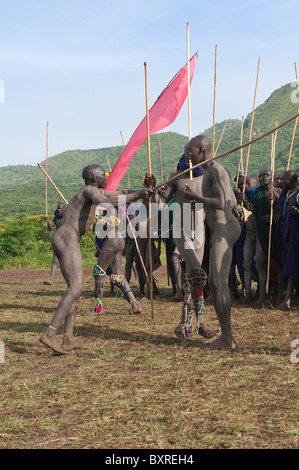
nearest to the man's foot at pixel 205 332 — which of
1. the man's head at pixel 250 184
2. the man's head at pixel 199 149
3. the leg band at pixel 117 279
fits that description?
the man's head at pixel 199 149

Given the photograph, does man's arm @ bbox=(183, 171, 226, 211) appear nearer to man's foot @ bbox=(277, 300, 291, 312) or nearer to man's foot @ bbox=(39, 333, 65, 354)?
man's foot @ bbox=(39, 333, 65, 354)

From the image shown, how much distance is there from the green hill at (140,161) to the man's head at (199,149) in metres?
7.83

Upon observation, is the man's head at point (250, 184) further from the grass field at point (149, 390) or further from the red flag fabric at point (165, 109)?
the grass field at point (149, 390)

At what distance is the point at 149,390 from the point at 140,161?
391 feet

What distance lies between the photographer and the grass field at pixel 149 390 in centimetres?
360

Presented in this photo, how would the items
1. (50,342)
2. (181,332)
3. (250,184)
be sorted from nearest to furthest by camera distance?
(50,342), (181,332), (250,184)

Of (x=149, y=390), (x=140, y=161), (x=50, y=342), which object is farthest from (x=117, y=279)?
(x=140, y=161)

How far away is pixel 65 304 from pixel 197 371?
1.61 m

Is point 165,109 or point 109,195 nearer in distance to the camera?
point 109,195

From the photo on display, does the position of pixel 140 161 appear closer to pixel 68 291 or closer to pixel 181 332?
pixel 181 332

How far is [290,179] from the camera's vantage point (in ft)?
28.9

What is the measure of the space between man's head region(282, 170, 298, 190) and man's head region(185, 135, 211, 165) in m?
2.97
